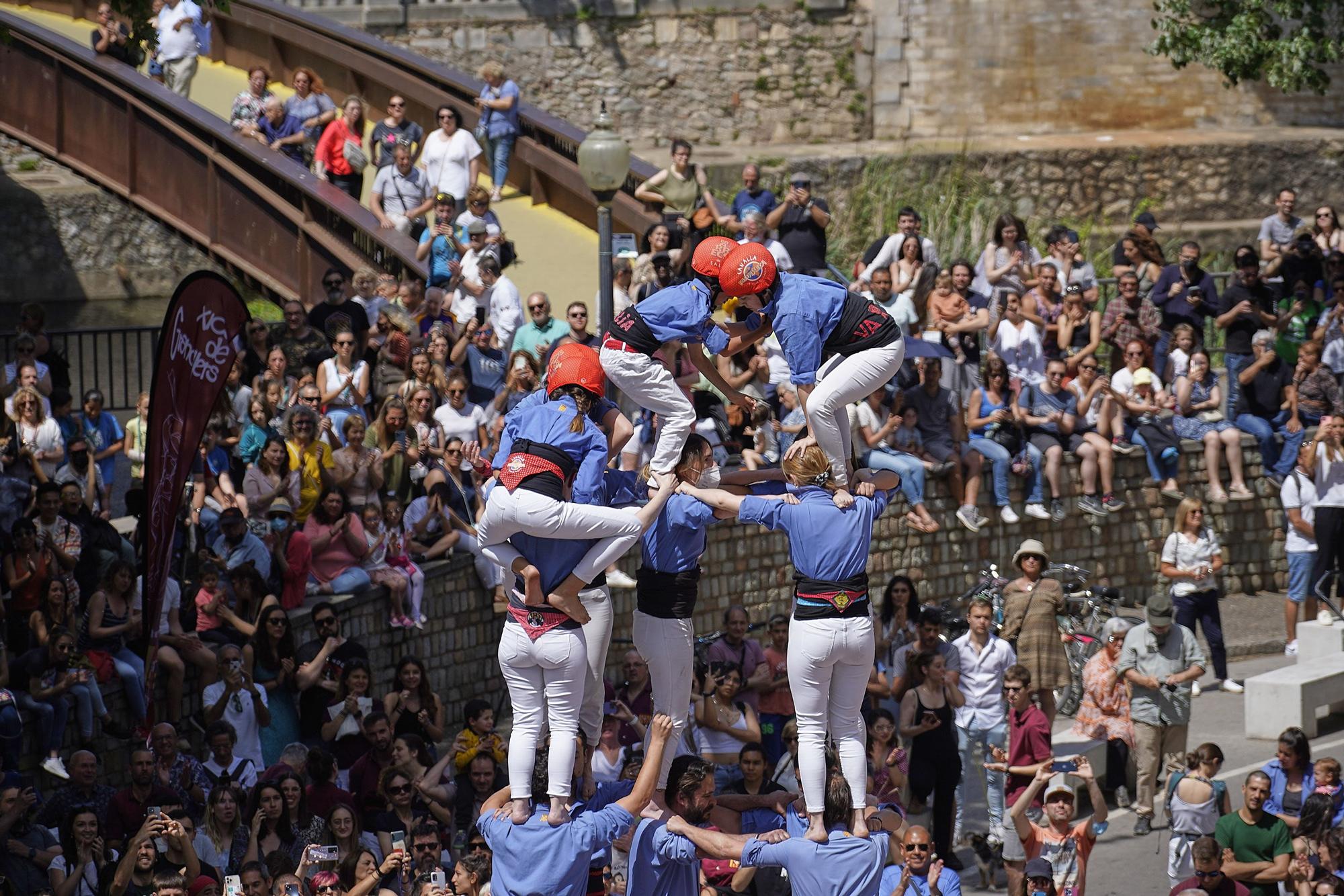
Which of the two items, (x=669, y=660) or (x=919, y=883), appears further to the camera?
(x=919, y=883)

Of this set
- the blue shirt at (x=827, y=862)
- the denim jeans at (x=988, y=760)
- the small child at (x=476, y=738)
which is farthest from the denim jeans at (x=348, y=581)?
the blue shirt at (x=827, y=862)

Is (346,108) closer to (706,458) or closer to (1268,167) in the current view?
(706,458)

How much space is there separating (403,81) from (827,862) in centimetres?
1495

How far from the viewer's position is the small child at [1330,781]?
47.9ft

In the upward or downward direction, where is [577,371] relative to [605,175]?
upward

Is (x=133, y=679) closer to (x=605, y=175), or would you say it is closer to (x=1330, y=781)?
(x=605, y=175)

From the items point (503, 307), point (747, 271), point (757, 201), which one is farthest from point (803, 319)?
point (757, 201)

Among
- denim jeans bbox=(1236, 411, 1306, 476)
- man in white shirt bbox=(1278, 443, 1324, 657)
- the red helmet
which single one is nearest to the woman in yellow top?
the red helmet

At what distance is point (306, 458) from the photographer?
16094mm

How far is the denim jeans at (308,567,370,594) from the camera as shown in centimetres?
1627

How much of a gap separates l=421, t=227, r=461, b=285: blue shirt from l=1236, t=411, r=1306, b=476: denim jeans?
26.7ft

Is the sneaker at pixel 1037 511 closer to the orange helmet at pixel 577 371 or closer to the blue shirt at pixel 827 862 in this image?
the blue shirt at pixel 827 862

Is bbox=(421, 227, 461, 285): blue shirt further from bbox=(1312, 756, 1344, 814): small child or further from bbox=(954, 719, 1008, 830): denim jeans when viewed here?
bbox=(1312, 756, 1344, 814): small child

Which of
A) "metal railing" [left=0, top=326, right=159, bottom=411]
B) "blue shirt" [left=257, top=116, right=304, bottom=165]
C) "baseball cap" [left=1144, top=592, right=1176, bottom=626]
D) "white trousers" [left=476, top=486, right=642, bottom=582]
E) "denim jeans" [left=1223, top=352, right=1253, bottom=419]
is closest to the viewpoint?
"white trousers" [left=476, top=486, right=642, bottom=582]
